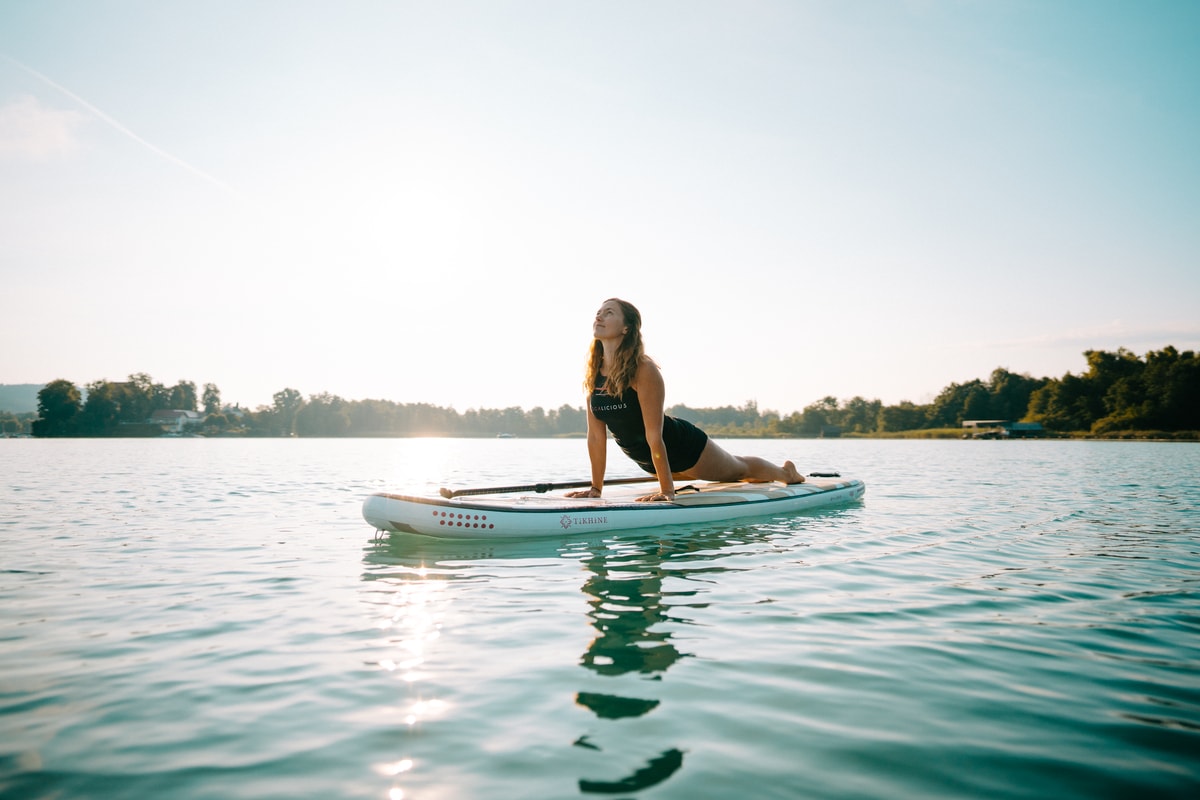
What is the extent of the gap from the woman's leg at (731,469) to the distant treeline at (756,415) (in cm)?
5273

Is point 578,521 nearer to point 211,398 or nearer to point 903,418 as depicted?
point 903,418

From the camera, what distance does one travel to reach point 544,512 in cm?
745

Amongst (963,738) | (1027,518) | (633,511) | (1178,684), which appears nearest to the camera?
(963,738)

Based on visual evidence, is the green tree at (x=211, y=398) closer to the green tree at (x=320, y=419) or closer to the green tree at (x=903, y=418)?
the green tree at (x=320, y=419)

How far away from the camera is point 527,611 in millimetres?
4746

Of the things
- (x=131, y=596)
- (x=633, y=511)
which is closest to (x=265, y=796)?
(x=131, y=596)

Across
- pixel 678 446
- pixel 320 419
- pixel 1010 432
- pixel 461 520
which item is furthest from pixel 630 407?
pixel 320 419

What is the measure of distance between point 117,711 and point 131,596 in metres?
2.59

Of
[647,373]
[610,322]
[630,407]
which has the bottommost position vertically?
[630,407]

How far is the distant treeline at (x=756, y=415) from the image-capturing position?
272 ft

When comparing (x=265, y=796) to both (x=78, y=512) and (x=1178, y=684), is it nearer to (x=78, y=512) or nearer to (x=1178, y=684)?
(x=1178, y=684)

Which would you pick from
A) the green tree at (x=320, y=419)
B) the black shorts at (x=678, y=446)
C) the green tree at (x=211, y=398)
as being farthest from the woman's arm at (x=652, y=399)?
the green tree at (x=211, y=398)

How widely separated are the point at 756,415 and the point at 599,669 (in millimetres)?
173167

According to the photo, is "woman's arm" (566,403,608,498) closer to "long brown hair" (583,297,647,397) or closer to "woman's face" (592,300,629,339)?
"long brown hair" (583,297,647,397)
